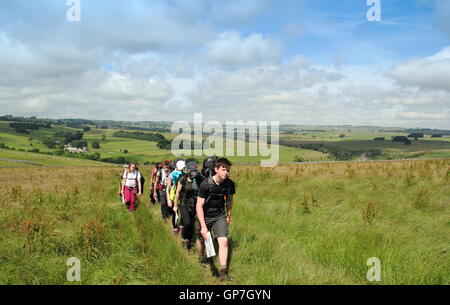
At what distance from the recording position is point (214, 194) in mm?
5008

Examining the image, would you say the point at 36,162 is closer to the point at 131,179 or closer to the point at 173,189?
the point at 131,179

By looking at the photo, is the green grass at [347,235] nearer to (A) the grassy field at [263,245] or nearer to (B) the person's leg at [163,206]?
(A) the grassy field at [263,245]

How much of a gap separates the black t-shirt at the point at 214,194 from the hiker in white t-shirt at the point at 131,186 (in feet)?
17.1

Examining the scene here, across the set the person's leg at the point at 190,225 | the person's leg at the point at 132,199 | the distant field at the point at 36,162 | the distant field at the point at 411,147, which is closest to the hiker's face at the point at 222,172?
the person's leg at the point at 190,225

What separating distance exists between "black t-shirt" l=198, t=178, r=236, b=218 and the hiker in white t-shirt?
521 centimetres

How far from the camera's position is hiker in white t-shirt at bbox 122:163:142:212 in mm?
9700

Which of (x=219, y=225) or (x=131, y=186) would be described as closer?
(x=219, y=225)

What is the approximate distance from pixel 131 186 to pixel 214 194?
5598 millimetres

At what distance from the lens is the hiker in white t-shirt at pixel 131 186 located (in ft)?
31.8

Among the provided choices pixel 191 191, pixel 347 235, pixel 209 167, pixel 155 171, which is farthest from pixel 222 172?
pixel 155 171

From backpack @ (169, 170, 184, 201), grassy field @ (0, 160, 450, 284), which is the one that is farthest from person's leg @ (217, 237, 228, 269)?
backpack @ (169, 170, 184, 201)

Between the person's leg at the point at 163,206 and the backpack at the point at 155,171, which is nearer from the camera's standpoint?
the person's leg at the point at 163,206

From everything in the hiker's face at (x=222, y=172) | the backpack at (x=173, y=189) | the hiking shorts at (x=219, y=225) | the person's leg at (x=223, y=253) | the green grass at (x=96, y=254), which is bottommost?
the green grass at (x=96, y=254)
